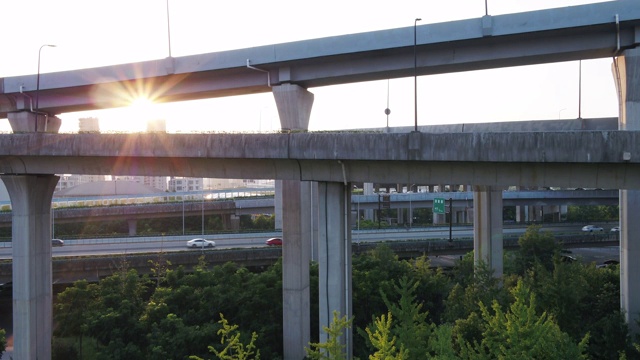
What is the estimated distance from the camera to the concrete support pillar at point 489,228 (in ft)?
91.9

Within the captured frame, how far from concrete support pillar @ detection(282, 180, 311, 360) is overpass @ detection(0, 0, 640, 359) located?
0.19 feet

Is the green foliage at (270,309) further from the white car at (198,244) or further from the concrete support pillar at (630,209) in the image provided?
the white car at (198,244)

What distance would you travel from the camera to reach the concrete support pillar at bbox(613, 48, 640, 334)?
53.2 feet

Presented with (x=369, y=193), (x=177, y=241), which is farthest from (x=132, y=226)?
(x=369, y=193)

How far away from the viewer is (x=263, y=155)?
14992 mm

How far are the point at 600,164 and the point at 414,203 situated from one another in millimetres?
50039

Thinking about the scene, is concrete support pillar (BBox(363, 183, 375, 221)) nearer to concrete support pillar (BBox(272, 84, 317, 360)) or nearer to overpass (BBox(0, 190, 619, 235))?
overpass (BBox(0, 190, 619, 235))

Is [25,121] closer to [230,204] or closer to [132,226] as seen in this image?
[132,226]

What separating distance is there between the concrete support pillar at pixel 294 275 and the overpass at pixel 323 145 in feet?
0.19

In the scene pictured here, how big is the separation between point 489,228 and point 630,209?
12.0m

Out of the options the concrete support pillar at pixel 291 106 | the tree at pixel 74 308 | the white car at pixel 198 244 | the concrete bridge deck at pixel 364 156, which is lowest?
the tree at pixel 74 308

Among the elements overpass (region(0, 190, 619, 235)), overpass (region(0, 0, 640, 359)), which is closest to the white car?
overpass (region(0, 190, 619, 235))

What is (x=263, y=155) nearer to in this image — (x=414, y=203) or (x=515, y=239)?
(x=515, y=239)

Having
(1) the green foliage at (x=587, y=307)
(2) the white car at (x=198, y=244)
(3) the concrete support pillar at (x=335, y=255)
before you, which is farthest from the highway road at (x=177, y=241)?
(3) the concrete support pillar at (x=335, y=255)
